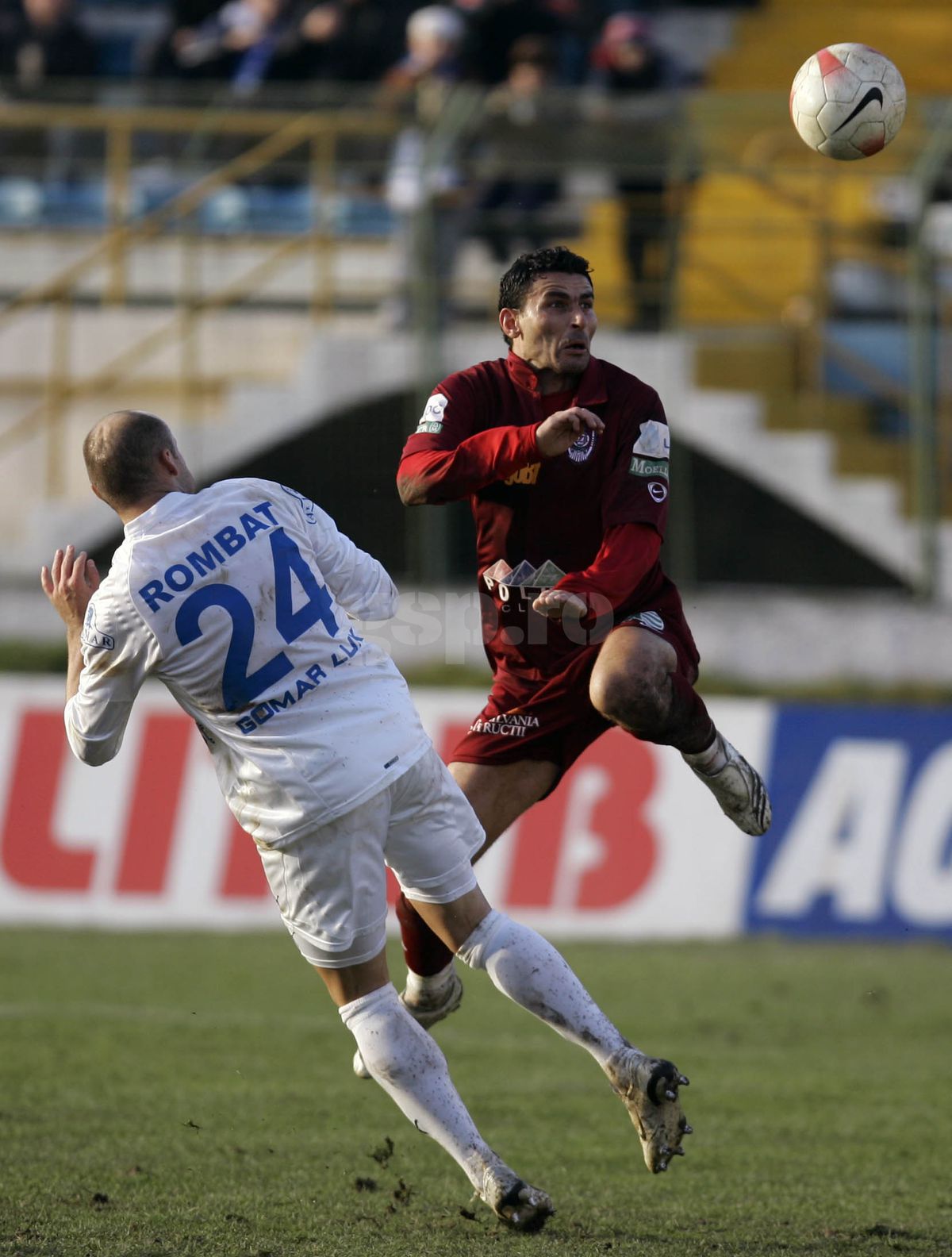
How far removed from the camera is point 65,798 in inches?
500

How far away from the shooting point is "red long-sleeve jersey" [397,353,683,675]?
240 inches

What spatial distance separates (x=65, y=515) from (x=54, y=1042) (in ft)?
20.5

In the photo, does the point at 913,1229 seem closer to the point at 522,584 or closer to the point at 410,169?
the point at 522,584

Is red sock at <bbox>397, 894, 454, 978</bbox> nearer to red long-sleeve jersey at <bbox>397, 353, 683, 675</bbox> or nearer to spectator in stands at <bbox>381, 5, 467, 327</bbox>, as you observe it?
red long-sleeve jersey at <bbox>397, 353, 683, 675</bbox>

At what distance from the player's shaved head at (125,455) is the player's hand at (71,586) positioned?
0.23 metres

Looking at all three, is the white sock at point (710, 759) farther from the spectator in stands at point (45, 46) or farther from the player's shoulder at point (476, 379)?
the spectator in stands at point (45, 46)

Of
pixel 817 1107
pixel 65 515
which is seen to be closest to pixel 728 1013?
pixel 817 1107

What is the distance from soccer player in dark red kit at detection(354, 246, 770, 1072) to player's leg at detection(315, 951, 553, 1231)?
17.3 inches

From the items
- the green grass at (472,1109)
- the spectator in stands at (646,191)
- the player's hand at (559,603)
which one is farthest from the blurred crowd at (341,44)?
the player's hand at (559,603)

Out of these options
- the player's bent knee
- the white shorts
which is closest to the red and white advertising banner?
the player's bent knee

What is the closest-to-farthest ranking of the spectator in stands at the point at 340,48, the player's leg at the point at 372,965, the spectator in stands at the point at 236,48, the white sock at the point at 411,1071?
the player's leg at the point at 372,965 < the white sock at the point at 411,1071 < the spectator in stands at the point at 340,48 < the spectator in stands at the point at 236,48

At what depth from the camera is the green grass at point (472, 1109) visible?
5.72 meters

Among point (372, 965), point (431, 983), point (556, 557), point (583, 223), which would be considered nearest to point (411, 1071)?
point (372, 965)

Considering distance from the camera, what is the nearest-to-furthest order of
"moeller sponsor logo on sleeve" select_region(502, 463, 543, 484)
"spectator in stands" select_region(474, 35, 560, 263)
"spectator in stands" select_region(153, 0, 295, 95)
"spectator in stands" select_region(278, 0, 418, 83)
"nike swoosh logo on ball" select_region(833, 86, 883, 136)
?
"moeller sponsor logo on sleeve" select_region(502, 463, 543, 484) < "nike swoosh logo on ball" select_region(833, 86, 883, 136) < "spectator in stands" select_region(474, 35, 560, 263) < "spectator in stands" select_region(278, 0, 418, 83) < "spectator in stands" select_region(153, 0, 295, 95)
